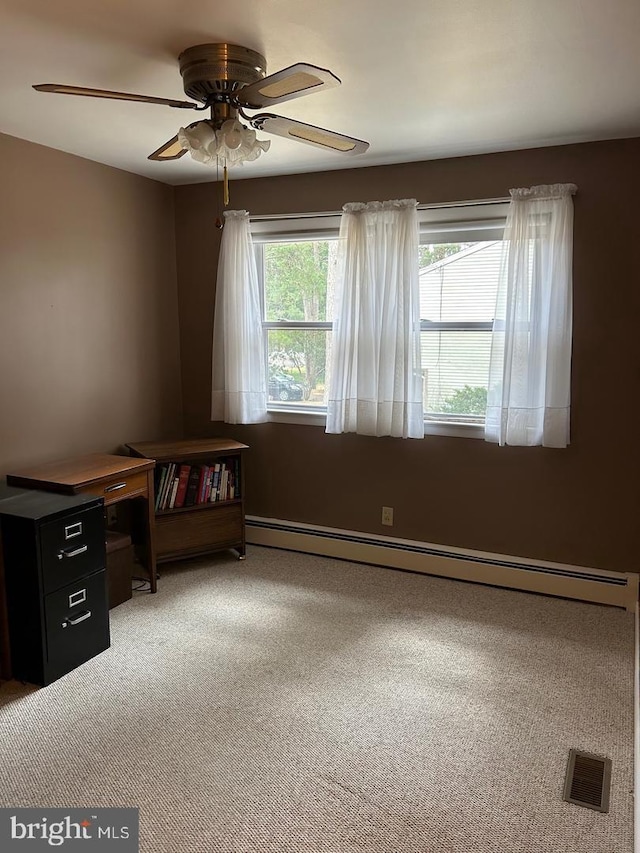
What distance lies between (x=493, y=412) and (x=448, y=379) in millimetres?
367

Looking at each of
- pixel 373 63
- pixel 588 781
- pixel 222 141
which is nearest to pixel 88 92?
pixel 222 141

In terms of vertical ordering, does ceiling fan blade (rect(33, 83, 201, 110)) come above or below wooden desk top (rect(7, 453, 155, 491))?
above

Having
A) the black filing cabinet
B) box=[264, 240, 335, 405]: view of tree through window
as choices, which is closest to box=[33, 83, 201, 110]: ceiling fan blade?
the black filing cabinet

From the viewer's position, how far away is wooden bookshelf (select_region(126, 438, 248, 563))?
3633 millimetres

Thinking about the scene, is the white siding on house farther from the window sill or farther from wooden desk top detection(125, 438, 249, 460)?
wooden desk top detection(125, 438, 249, 460)

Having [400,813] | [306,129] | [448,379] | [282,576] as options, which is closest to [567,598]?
[448,379]

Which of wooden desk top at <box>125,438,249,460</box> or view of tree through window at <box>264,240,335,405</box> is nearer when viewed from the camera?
wooden desk top at <box>125,438,249,460</box>

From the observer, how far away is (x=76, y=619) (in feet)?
8.77

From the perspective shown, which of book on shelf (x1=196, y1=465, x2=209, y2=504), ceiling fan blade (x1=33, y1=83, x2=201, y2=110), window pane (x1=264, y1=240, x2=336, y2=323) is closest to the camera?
ceiling fan blade (x1=33, y1=83, x2=201, y2=110)

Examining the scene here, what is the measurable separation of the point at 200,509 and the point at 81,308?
4.41 feet

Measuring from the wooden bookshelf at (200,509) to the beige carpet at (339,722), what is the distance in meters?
0.35

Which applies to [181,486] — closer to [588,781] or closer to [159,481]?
[159,481]

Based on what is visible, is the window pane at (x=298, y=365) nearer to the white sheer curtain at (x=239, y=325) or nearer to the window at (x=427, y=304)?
the window at (x=427, y=304)

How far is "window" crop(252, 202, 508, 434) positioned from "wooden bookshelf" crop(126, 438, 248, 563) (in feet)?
1.70
